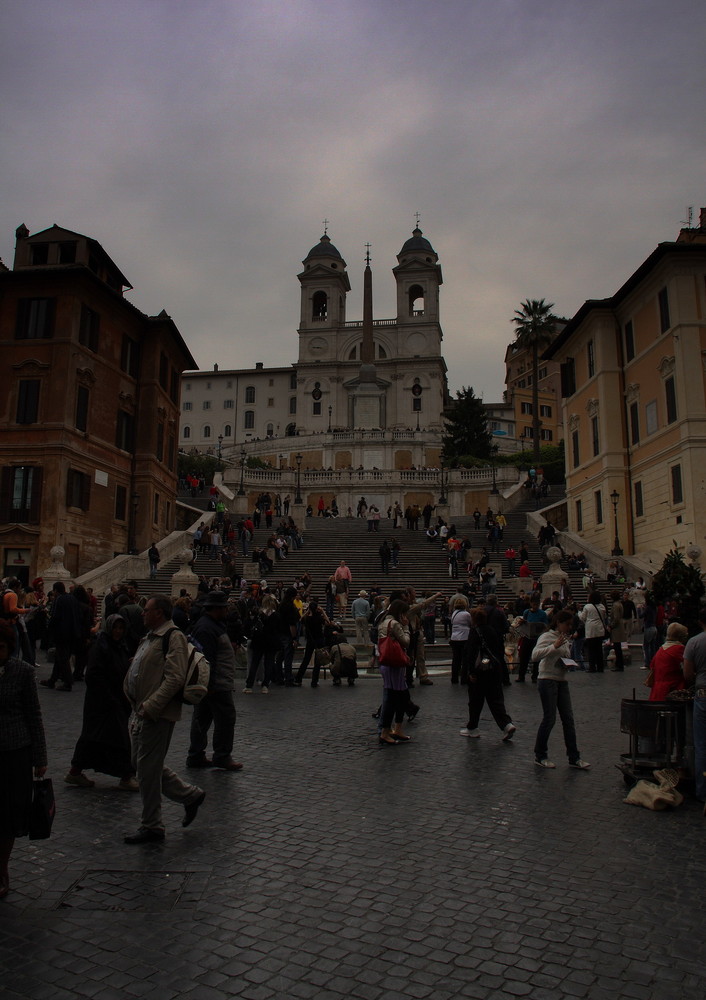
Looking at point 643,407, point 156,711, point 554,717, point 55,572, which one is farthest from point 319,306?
point 156,711

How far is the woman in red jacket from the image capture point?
24.4ft

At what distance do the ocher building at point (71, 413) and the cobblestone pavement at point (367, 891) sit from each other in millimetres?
22261

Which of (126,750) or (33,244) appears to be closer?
(126,750)

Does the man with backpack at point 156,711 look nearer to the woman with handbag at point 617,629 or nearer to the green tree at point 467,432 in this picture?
the woman with handbag at point 617,629

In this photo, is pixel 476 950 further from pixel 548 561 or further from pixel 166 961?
pixel 548 561

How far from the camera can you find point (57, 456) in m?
28.8

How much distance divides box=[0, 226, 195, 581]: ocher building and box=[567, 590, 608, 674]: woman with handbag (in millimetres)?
19480

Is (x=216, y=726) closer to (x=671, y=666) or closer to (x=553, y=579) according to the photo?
(x=671, y=666)

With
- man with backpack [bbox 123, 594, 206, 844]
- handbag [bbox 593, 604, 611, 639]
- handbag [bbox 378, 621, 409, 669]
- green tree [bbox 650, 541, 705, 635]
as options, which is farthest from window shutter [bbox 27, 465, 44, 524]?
man with backpack [bbox 123, 594, 206, 844]

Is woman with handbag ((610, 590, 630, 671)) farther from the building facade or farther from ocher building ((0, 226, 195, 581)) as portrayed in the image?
the building facade

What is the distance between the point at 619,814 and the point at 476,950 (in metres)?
2.92

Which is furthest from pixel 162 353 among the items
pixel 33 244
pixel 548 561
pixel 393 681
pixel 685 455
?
pixel 393 681

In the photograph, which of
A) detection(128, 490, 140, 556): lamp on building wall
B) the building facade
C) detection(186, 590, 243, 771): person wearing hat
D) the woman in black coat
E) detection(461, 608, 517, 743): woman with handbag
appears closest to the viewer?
the woman in black coat

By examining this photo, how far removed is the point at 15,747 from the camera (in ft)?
14.9
